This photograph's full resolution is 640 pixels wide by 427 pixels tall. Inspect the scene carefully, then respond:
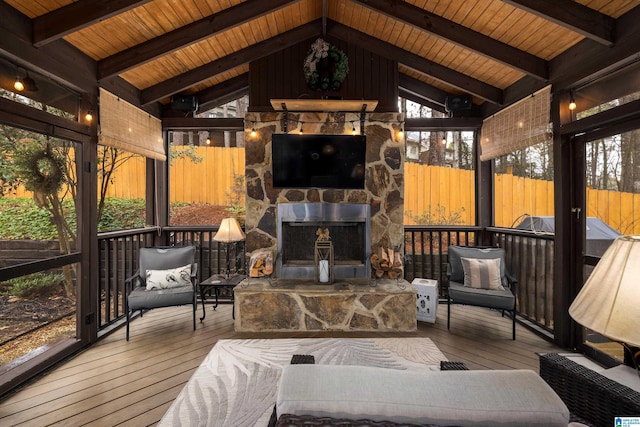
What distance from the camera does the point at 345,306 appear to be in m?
3.46

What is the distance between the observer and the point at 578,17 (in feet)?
8.04

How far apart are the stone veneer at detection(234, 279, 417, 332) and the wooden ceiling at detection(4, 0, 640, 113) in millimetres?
2631

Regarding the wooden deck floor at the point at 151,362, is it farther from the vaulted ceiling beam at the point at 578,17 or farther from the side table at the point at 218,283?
the vaulted ceiling beam at the point at 578,17

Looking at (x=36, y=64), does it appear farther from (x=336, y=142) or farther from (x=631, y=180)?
(x=631, y=180)

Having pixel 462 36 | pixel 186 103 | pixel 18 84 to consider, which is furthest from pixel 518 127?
pixel 18 84

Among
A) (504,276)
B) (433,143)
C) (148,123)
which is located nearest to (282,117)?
(148,123)

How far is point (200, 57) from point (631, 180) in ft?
14.5

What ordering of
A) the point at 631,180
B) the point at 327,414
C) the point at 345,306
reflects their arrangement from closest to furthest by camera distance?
1. the point at 327,414
2. the point at 631,180
3. the point at 345,306

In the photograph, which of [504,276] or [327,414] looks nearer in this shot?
[327,414]

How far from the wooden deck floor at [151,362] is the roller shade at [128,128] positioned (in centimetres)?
204

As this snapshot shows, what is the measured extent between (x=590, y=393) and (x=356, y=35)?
409 centimetres

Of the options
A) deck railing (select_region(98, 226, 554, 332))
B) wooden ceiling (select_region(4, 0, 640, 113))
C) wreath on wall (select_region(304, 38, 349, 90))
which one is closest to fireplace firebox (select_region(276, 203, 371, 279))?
deck railing (select_region(98, 226, 554, 332))

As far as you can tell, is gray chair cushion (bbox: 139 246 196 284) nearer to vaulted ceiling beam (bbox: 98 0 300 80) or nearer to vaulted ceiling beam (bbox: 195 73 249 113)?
vaulted ceiling beam (bbox: 98 0 300 80)

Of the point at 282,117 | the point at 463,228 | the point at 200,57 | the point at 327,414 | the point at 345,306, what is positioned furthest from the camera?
the point at 463,228
